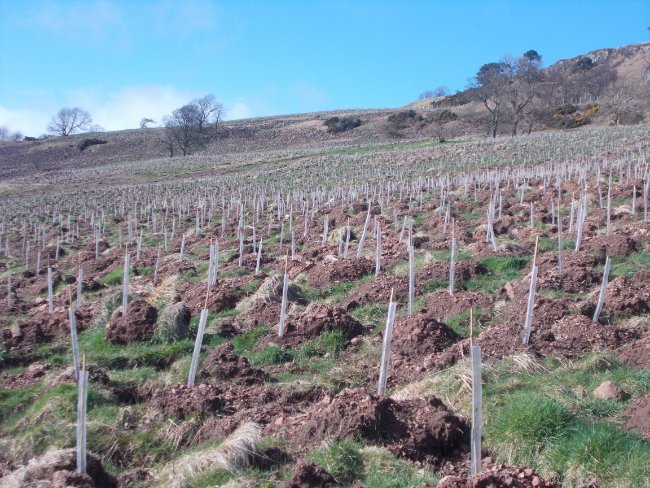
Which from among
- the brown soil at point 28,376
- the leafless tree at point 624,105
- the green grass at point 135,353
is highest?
the leafless tree at point 624,105

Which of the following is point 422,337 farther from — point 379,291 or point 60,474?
point 60,474

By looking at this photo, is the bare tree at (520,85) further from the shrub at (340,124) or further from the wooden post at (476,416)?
the wooden post at (476,416)

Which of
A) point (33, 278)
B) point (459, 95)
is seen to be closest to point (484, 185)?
point (33, 278)

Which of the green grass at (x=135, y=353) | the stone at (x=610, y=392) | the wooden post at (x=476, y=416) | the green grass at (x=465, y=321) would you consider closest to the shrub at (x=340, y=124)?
the green grass at (x=135, y=353)

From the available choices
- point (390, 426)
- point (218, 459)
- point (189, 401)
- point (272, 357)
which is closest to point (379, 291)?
point (272, 357)

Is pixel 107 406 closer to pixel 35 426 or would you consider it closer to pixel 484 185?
pixel 35 426

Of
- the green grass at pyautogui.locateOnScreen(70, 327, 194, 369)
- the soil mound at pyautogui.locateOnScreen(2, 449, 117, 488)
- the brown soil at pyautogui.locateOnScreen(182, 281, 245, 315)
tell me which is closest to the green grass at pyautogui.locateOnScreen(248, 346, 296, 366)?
the green grass at pyautogui.locateOnScreen(70, 327, 194, 369)

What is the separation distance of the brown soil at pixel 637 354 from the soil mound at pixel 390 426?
2074mm

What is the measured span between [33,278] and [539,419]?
41.7 feet

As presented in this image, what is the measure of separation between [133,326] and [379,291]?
3.79 meters

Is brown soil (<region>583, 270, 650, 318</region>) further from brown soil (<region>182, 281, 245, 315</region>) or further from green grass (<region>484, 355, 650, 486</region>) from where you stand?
brown soil (<region>182, 281, 245, 315</region>)

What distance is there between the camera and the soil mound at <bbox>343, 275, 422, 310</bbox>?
9484 millimetres

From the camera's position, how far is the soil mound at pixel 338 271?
10.8 meters

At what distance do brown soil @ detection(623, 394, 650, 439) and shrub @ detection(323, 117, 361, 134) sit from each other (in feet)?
229
